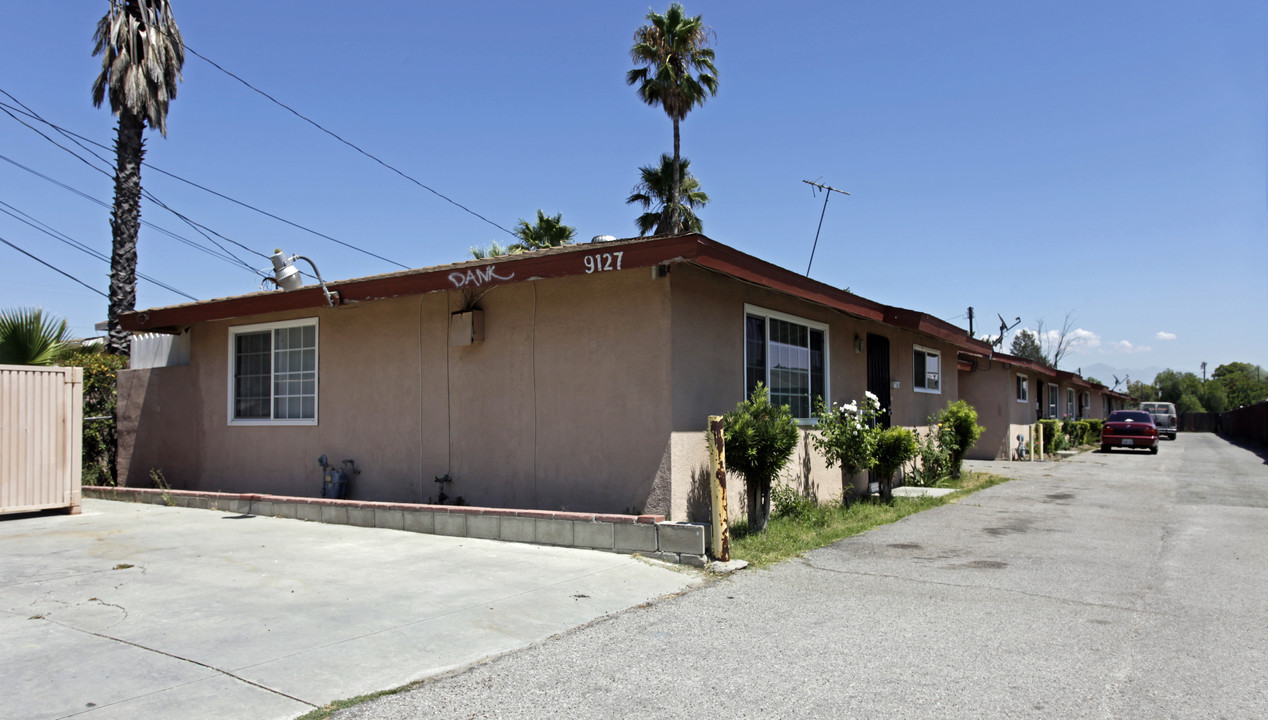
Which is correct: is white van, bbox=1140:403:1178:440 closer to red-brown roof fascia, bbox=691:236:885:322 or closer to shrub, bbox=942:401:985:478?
shrub, bbox=942:401:985:478

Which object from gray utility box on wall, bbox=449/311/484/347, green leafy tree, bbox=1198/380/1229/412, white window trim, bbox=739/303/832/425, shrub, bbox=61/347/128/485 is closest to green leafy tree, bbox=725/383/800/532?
white window trim, bbox=739/303/832/425

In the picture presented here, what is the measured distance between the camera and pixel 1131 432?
87.3 ft

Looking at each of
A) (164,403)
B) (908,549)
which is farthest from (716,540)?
(164,403)

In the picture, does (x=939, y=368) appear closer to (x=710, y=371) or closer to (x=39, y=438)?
(x=710, y=371)

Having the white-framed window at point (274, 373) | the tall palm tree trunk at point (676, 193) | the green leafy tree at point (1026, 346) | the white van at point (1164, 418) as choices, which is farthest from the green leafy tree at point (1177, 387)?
the white-framed window at point (274, 373)

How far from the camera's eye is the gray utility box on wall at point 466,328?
924 cm

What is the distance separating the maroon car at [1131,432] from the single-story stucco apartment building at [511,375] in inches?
680

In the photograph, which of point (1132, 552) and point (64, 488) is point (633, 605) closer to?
point (1132, 552)

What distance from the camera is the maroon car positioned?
86.7ft

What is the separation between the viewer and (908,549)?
321 inches

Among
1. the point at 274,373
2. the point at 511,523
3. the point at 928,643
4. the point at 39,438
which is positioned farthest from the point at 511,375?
the point at 39,438

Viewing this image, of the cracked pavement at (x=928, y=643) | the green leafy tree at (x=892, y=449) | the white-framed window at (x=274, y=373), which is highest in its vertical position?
the white-framed window at (x=274, y=373)

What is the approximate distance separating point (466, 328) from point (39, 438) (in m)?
5.82

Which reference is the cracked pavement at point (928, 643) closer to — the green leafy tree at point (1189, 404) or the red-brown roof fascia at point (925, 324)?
the red-brown roof fascia at point (925, 324)
